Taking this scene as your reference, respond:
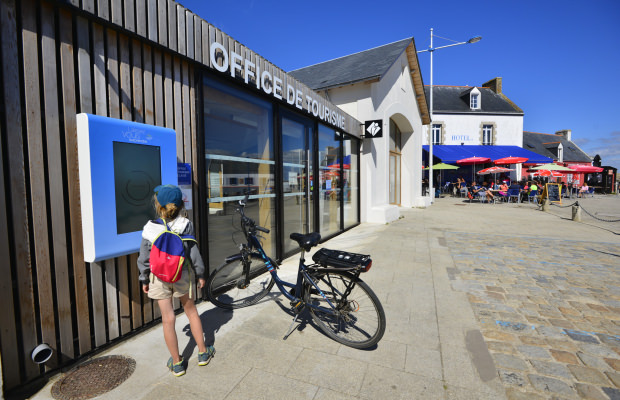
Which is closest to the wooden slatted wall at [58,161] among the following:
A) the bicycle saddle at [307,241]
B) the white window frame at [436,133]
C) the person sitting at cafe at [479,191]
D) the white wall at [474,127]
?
the bicycle saddle at [307,241]

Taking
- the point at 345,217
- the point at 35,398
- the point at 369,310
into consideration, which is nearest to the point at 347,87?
the point at 345,217

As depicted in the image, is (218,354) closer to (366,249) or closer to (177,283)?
(177,283)

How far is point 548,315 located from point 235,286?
3780 millimetres

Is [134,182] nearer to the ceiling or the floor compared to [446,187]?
nearer to the ceiling

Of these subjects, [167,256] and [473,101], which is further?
[473,101]

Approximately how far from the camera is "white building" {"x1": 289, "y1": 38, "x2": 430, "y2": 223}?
10.3 metres

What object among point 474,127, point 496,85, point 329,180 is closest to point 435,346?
point 329,180

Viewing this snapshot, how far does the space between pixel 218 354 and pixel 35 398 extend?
1255mm

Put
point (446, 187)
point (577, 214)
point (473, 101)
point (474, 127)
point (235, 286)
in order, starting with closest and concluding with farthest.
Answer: point (235, 286) < point (577, 214) < point (446, 187) < point (474, 127) < point (473, 101)

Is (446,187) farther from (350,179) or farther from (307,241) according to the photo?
(307,241)

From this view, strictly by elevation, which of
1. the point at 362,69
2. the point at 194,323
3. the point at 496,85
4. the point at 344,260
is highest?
the point at 496,85

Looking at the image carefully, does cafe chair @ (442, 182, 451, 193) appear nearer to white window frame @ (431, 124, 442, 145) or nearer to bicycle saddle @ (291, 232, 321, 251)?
white window frame @ (431, 124, 442, 145)

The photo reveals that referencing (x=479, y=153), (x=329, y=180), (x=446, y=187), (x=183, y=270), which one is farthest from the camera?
(x=446, y=187)

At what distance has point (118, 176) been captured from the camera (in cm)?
270
